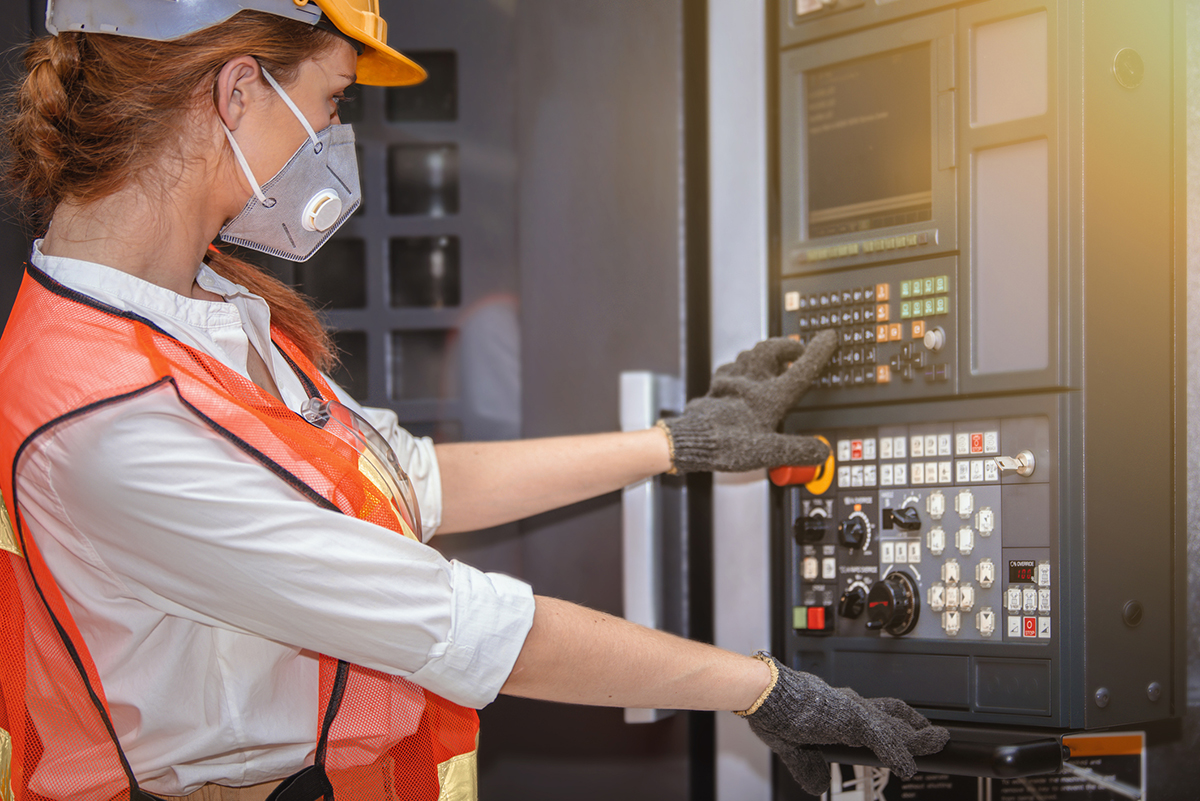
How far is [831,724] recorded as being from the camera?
1053mm

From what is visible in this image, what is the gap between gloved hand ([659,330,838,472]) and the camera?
51.1 inches

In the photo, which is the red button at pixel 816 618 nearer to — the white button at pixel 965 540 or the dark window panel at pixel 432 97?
the white button at pixel 965 540

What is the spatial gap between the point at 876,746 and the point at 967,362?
1.52 ft

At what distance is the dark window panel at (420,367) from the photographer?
158 cm

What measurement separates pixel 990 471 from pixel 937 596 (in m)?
0.17

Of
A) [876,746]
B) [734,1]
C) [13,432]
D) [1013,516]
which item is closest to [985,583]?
[1013,516]

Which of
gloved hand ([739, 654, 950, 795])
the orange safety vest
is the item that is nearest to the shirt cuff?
the orange safety vest

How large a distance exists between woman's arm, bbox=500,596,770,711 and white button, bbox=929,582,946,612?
0.93ft

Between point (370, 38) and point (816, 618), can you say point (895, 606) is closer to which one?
point (816, 618)

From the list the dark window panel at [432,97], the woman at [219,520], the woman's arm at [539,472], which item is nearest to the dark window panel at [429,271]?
the dark window panel at [432,97]

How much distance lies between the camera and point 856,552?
1.27 meters

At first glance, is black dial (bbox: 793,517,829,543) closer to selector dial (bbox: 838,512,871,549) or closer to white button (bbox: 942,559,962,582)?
selector dial (bbox: 838,512,871,549)

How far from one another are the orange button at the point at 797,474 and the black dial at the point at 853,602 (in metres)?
0.16

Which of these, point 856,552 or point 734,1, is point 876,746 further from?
point 734,1
